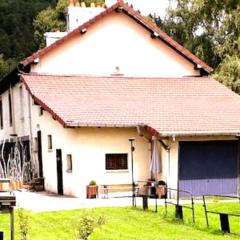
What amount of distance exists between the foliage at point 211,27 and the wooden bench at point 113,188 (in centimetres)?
1389

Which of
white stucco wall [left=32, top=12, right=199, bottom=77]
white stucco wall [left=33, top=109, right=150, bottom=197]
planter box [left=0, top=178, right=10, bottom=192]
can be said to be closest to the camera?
white stucco wall [left=33, top=109, right=150, bottom=197]

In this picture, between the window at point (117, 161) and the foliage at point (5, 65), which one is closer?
the window at point (117, 161)

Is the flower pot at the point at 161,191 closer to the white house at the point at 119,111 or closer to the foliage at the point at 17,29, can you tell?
the white house at the point at 119,111

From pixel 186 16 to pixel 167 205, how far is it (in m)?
20.2

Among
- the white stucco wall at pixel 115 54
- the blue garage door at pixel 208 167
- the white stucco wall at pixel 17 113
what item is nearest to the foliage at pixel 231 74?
the white stucco wall at pixel 115 54

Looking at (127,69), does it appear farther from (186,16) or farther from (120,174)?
(186,16)

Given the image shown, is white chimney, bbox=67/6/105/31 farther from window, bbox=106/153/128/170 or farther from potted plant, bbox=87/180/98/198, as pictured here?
potted plant, bbox=87/180/98/198

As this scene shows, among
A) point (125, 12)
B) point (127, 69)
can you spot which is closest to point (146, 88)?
point (127, 69)

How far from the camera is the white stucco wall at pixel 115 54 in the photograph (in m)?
29.3

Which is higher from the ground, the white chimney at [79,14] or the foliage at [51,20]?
the foliage at [51,20]

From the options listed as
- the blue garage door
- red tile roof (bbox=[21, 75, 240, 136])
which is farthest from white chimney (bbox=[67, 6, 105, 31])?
the blue garage door

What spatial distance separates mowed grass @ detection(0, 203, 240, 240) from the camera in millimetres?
14919

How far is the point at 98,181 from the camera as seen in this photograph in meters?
24.3

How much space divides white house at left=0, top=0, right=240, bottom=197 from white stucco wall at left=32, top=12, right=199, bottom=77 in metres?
0.04
